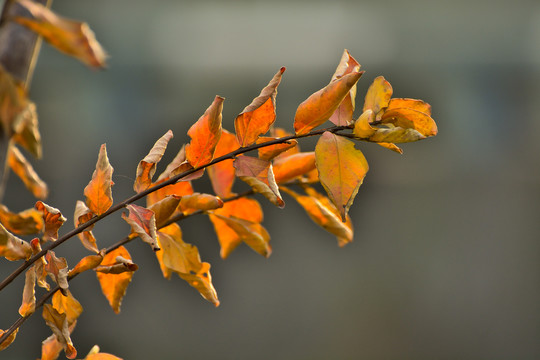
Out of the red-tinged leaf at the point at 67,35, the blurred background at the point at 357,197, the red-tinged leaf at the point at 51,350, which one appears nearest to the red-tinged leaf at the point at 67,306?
the red-tinged leaf at the point at 51,350

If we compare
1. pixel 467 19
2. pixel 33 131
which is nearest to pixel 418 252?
pixel 467 19

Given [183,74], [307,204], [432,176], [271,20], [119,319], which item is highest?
[307,204]

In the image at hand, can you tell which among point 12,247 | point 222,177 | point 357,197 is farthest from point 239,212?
point 357,197

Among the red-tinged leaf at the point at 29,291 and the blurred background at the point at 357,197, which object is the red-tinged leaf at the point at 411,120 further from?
the blurred background at the point at 357,197

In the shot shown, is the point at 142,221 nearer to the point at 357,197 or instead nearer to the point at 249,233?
the point at 249,233

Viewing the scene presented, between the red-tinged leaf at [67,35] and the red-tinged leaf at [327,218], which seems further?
the red-tinged leaf at [327,218]

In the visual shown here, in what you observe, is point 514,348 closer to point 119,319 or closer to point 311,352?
point 311,352
